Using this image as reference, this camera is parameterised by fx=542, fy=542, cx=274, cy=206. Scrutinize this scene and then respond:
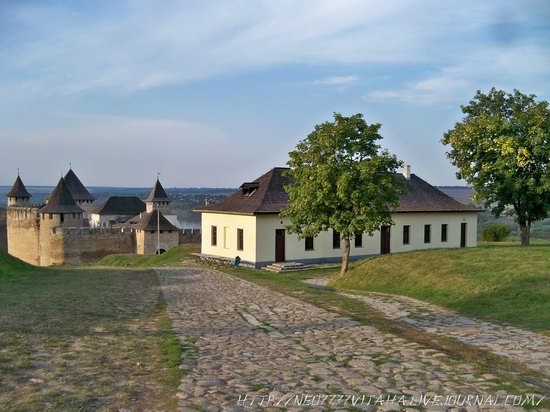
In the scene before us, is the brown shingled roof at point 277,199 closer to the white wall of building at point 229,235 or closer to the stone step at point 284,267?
the white wall of building at point 229,235

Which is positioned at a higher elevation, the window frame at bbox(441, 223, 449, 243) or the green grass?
the window frame at bbox(441, 223, 449, 243)

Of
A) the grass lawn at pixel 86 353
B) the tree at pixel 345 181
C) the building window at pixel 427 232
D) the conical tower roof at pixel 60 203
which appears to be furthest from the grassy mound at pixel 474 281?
the conical tower roof at pixel 60 203

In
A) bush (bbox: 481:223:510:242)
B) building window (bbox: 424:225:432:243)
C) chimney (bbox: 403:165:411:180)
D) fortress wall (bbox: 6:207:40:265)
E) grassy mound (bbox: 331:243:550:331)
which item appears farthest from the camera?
fortress wall (bbox: 6:207:40:265)

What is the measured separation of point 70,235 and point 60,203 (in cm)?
665

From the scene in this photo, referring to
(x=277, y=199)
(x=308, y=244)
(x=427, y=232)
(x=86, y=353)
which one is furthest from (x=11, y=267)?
(x=427, y=232)

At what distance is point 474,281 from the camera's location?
1596 centimetres

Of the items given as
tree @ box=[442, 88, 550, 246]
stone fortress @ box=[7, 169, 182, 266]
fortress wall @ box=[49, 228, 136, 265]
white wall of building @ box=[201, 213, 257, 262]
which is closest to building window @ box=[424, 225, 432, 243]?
tree @ box=[442, 88, 550, 246]

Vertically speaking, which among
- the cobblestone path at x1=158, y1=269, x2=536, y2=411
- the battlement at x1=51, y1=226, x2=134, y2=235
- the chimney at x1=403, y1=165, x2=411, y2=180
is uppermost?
the chimney at x1=403, y1=165, x2=411, y2=180

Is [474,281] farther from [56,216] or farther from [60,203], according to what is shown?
[60,203]

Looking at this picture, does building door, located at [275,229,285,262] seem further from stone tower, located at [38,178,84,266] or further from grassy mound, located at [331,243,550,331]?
stone tower, located at [38,178,84,266]

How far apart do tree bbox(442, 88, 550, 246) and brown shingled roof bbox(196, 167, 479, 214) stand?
4.97m

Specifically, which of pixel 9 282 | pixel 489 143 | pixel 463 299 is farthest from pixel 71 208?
pixel 463 299

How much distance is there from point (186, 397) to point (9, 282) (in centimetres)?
1473

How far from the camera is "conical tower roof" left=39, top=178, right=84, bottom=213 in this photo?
57.3 m
